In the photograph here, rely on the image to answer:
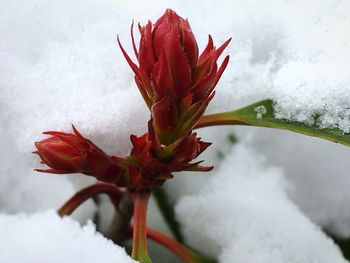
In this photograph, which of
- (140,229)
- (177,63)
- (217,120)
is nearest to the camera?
(177,63)

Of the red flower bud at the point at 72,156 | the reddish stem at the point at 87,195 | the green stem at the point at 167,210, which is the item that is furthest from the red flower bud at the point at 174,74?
the green stem at the point at 167,210

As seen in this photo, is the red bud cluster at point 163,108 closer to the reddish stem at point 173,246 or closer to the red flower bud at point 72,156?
the red flower bud at point 72,156

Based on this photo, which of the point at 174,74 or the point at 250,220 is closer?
the point at 174,74

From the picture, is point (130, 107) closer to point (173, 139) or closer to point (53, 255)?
point (173, 139)

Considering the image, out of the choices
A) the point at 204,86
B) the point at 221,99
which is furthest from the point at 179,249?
the point at 204,86

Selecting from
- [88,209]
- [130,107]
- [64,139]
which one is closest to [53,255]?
[64,139]

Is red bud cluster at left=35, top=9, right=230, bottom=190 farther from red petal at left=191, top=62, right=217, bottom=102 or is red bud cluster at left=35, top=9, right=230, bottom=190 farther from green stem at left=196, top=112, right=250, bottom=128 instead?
green stem at left=196, top=112, right=250, bottom=128

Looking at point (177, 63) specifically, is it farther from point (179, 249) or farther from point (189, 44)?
point (179, 249)

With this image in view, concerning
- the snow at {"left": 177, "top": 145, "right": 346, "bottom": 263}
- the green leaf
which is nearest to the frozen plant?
the green leaf
